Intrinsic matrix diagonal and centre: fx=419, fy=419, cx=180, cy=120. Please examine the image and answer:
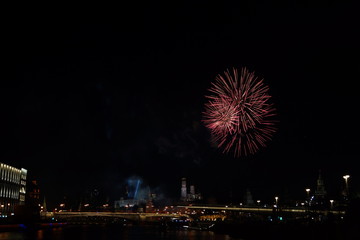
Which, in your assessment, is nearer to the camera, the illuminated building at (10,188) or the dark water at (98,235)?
the dark water at (98,235)

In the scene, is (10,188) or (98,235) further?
(10,188)

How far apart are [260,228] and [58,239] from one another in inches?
1508

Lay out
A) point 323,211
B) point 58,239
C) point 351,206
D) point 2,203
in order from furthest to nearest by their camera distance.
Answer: point 2,203 < point 323,211 < point 58,239 < point 351,206

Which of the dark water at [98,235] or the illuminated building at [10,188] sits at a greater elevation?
the illuminated building at [10,188]

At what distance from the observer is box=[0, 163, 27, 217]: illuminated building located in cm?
16338

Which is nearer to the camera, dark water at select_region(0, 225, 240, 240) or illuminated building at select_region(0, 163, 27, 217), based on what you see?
dark water at select_region(0, 225, 240, 240)

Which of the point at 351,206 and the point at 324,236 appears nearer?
the point at 324,236

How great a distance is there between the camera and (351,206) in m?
72.4

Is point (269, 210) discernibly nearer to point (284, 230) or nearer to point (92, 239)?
point (92, 239)

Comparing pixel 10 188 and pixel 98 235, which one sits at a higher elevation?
pixel 10 188

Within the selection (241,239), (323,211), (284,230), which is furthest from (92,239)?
(323,211)

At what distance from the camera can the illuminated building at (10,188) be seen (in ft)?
536

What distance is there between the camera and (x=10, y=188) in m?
173

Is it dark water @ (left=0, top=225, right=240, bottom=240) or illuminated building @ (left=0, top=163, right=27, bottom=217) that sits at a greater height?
illuminated building @ (left=0, top=163, right=27, bottom=217)
